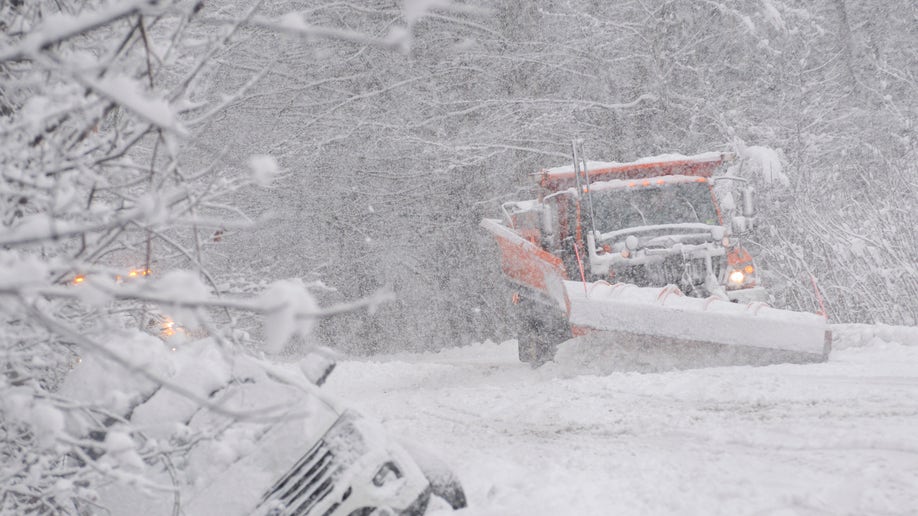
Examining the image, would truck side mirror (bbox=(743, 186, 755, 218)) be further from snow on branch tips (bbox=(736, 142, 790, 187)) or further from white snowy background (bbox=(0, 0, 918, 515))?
snow on branch tips (bbox=(736, 142, 790, 187))

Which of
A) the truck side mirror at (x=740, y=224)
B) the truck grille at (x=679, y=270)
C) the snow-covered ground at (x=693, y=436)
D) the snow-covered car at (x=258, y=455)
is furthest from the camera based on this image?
the truck grille at (x=679, y=270)

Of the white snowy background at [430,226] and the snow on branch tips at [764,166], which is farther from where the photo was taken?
the snow on branch tips at [764,166]

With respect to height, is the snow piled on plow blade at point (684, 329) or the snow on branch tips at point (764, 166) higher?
the snow on branch tips at point (764, 166)

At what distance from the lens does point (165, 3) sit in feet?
6.33

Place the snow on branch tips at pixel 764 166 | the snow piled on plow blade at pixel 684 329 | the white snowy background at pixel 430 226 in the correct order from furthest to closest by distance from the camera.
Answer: the snow on branch tips at pixel 764 166 → the snow piled on plow blade at pixel 684 329 → the white snowy background at pixel 430 226

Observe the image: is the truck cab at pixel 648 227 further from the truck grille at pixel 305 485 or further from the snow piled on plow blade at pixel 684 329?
the truck grille at pixel 305 485

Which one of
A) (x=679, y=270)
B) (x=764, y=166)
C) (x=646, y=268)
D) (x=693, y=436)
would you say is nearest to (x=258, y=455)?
(x=693, y=436)

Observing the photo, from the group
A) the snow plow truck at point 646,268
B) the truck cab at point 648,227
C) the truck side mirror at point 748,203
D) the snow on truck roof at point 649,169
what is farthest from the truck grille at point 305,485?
the snow on truck roof at point 649,169

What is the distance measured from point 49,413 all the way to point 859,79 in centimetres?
2837

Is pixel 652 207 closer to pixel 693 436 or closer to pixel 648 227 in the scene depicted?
pixel 648 227

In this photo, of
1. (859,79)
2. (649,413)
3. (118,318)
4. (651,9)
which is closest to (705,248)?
(649,413)

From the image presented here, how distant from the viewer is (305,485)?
143 inches

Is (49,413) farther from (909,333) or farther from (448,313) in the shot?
(448,313)

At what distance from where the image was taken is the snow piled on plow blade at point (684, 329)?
7.66 metres
